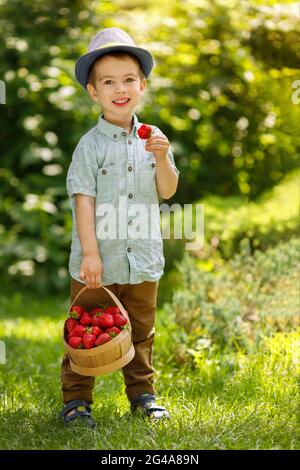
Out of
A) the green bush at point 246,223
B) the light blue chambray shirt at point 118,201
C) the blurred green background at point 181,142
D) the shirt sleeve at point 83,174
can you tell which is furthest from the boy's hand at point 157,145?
the green bush at point 246,223

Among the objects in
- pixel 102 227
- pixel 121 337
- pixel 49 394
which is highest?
pixel 102 227

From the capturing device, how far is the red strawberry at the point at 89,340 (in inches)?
119

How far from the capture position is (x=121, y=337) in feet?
9.81

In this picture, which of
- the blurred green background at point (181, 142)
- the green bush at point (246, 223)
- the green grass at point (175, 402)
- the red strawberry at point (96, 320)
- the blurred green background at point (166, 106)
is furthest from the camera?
the blurred green background at point (166, 106)

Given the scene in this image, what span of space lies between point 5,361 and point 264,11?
146 inches

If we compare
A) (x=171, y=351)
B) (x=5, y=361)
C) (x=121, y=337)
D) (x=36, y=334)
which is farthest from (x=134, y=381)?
(x=36, y=334)

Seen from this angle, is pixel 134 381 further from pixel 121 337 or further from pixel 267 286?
pixel 267 286

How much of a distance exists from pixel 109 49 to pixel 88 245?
72 cm

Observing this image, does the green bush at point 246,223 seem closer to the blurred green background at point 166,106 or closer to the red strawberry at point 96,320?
the blurred green background at point 166,106

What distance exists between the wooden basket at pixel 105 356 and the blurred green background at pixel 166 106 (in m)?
3.37

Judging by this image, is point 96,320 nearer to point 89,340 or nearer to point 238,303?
point 89,340

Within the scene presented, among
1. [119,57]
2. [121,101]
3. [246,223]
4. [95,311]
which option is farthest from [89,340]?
[246,223]

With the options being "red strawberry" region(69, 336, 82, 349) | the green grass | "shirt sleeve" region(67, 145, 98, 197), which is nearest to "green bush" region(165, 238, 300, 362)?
the green grass

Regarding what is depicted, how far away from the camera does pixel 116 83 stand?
3.12m
